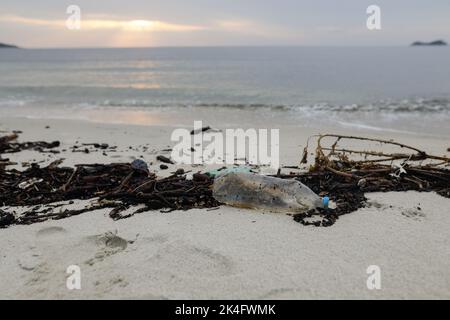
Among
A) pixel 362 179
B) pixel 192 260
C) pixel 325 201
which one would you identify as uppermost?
pixel 362 179

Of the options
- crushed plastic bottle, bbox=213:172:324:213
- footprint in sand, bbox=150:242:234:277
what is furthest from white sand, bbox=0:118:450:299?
crushed plastic bottle, bbox=213:172:324:213

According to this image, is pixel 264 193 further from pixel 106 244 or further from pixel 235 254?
pixel 106 244

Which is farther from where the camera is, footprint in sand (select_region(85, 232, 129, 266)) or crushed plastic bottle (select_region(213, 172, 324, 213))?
crushed plastic bottle (select_region(213, 172, 324, 213))

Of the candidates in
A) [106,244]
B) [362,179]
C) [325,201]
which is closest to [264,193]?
[325,201]

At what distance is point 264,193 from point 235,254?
1028 mm

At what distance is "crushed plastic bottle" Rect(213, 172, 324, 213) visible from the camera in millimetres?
3559

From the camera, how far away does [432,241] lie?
9.52 ft

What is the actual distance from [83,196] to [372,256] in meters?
3.01

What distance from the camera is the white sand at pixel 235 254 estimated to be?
2.35 m

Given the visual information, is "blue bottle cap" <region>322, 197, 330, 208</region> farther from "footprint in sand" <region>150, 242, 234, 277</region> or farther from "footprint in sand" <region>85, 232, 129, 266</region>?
"footprint in sand" <region>85, 232, 129, 266</region>

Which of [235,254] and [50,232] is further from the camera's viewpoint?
[50,232]

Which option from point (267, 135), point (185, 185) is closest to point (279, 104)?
point (267, 135)

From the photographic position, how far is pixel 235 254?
275 cm

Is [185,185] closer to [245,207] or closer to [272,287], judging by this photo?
[245,207]
